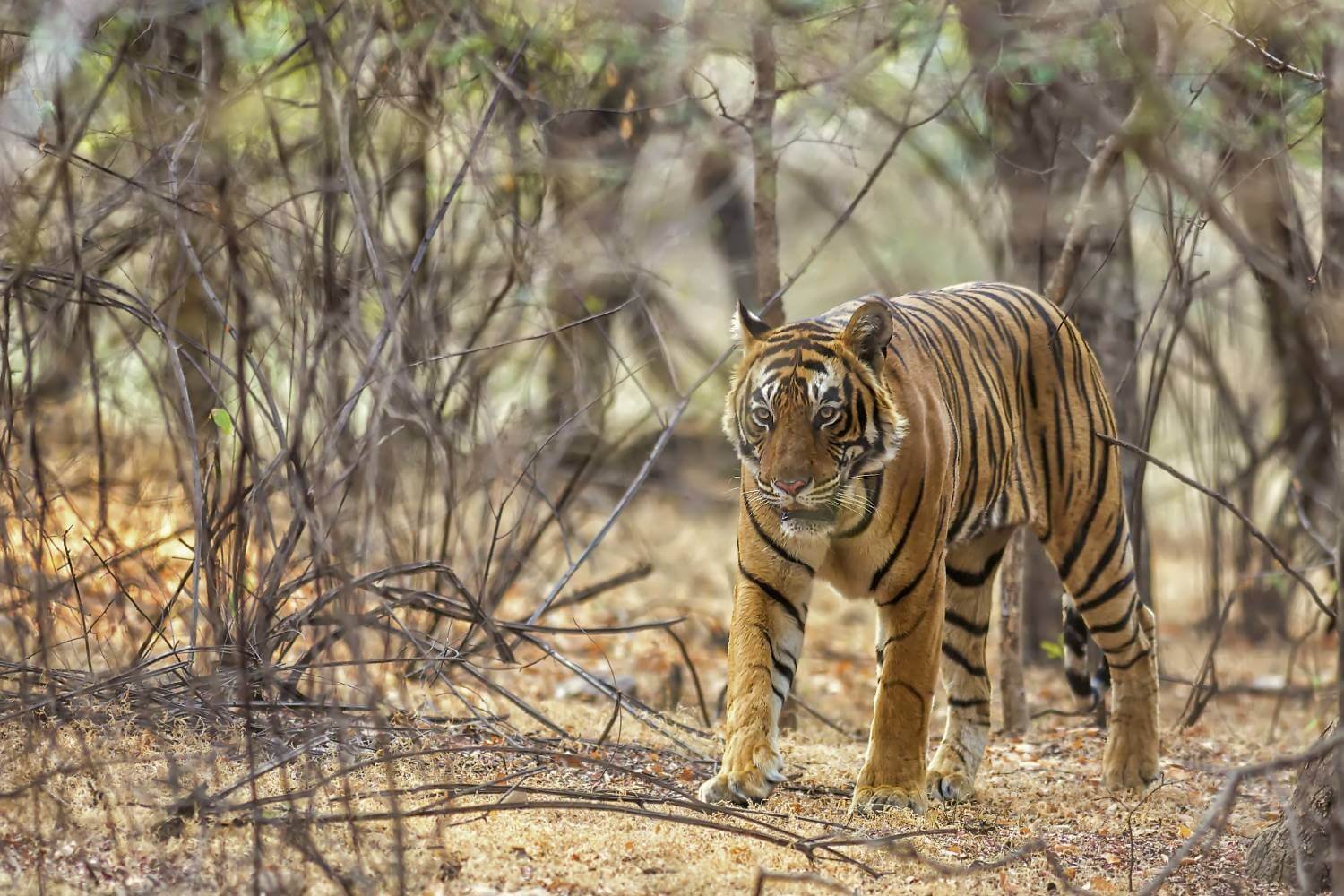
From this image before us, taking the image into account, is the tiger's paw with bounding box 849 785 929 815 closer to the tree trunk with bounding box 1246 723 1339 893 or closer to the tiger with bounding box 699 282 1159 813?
the tiger with bounding box 699 282 1159 813

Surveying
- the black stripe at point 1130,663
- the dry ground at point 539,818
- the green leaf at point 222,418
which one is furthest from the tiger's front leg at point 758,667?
the green leaf at point 222,418

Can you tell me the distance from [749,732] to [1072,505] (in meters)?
1.79

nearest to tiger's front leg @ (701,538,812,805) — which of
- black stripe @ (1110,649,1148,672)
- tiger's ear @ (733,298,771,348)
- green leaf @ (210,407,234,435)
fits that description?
tiger's ear @ (733,298,771,348)

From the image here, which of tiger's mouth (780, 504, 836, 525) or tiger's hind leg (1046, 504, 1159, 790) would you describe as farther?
tiger's hind leg (1046, 504, 1159, 790)

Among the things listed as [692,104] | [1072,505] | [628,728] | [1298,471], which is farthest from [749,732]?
[1298,471]

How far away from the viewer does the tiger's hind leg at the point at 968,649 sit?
5023mm

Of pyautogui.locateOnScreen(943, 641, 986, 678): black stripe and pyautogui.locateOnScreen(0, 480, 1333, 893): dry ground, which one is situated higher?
pyautogui.locateOnScreen(943, 641, 986, 678): black stripe

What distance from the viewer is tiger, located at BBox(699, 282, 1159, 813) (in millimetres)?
4238

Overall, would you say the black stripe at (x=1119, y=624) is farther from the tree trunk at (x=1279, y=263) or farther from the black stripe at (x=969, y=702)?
the tree trunk at (x=1279, y=263)

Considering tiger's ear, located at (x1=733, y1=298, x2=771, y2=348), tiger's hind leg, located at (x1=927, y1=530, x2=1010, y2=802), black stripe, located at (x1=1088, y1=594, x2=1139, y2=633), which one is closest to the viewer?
tiger's ear, located at (x1=733, y1=298, x2=771, y2=348)

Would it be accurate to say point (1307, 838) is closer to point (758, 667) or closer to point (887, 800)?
point (887, 800)

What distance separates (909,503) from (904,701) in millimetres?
631

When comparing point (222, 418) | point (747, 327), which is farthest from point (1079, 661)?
point (222, 418)

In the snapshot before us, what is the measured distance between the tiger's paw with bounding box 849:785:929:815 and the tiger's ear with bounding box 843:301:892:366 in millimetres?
1348
